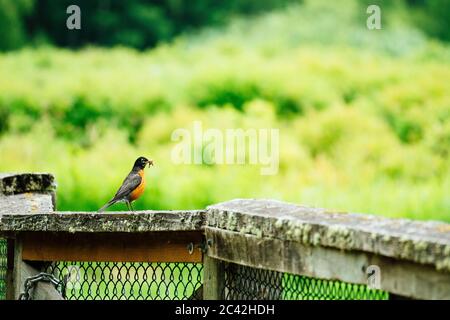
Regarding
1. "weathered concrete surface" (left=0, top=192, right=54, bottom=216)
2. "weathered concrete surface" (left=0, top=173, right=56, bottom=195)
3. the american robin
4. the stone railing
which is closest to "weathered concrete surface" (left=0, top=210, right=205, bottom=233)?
the stone railing

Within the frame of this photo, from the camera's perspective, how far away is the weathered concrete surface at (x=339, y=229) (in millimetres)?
1652

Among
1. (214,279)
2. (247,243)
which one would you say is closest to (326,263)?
(247,243)

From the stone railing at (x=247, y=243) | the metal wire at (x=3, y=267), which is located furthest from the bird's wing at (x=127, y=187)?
the metal wire at (x=3, y=267)

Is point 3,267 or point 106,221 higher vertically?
point 106,221

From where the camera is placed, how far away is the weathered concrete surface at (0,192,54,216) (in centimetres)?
295

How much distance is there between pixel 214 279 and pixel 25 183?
4.81 ft

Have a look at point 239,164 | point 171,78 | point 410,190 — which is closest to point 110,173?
point 239,164

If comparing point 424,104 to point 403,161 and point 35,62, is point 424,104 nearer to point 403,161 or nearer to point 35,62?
point 403,161

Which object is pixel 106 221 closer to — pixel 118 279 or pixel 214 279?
pixel 118 279

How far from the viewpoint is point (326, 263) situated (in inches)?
74.4

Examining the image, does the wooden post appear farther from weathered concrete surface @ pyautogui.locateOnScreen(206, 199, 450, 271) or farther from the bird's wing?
the bird's wing

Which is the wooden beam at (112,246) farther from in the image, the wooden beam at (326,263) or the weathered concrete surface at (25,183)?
the weathered concrete surface at (25,183)

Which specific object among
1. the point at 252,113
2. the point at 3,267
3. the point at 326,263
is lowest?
the point at 3,267
